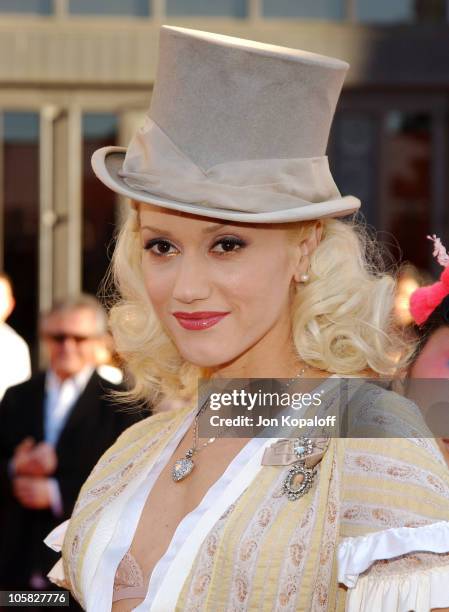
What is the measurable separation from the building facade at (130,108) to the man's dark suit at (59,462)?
2741 mm

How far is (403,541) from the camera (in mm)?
1711

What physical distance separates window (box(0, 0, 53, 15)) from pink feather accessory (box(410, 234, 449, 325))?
5.84m

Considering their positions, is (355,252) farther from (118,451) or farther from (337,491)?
(118,451)

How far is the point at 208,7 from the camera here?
7.64 m

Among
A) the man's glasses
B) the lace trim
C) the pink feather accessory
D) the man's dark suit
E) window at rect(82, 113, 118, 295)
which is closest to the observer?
the lace trim

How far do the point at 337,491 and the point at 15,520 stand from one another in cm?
307

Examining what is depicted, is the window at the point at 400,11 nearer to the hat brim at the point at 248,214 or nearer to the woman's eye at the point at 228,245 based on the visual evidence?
the hat brim at the point at 248,214

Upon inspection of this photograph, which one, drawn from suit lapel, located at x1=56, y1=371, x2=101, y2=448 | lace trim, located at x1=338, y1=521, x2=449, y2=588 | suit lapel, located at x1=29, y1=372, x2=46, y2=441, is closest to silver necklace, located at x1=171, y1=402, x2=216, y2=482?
lace trim, located at x1=338, y1=521, x2=449, y2=588

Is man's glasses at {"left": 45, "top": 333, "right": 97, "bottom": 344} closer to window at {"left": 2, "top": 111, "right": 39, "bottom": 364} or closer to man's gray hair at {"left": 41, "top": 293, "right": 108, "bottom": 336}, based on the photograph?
man's gray hair at {"left": 41, "top": 293, "right": 108, "bottom": 336}

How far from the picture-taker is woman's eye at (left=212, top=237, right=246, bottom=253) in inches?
76.9

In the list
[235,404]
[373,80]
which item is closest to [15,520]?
[235,404]

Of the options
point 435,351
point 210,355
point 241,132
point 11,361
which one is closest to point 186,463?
point 210,355

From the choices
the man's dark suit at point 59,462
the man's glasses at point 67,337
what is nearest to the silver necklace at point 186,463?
the man's dark suit at point 59,462

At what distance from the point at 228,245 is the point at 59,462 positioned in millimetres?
2848
